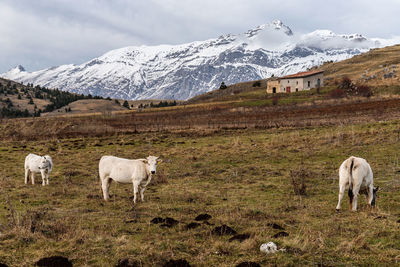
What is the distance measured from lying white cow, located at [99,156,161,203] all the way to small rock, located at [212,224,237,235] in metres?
5.50

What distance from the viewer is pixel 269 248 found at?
782 centimetres

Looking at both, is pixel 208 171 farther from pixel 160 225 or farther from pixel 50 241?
pixel 50 241

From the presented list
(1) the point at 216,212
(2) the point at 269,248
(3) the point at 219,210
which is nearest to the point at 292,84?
(3) the point at 219,210

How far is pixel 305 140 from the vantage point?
2777 cm

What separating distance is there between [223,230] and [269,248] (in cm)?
186

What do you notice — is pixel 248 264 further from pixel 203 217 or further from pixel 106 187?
pixel 106 187

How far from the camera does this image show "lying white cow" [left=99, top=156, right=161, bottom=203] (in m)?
14.2

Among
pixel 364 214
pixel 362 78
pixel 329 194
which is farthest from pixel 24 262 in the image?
pixel 362 78

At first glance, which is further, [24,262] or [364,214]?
[364,214]

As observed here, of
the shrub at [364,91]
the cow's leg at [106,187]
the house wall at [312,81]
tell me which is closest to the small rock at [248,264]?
the cow's leg at [106,187]

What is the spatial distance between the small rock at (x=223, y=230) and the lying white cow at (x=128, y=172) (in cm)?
550

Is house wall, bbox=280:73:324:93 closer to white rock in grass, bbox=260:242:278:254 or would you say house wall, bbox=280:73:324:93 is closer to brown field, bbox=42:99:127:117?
brown field, bbox=42:99:127:117

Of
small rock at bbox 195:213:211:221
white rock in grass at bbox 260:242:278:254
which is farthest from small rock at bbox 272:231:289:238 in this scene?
small rock at bbox 195:213:211:221

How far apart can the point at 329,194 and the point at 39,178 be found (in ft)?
56.7
